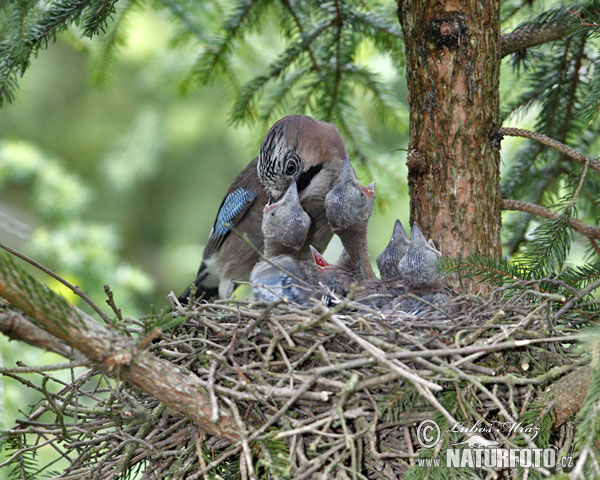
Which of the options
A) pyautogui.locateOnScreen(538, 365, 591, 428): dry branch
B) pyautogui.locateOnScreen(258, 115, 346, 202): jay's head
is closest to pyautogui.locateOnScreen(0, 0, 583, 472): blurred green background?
pyautogui.locateOnScreen(258, 115, 346, 202): jay's head

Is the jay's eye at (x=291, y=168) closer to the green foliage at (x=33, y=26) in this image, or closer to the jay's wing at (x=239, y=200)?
the jay's wing at (x=239, y=200)

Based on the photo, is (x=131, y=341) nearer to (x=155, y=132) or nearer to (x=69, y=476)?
(x=69, y=476)

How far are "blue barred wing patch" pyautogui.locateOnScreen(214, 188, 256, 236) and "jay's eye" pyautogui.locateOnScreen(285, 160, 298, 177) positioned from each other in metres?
0.43

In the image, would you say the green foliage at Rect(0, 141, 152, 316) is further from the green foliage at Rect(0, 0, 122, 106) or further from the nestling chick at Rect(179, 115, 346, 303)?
the green foliage at Rect(0, 0, 122, 106)

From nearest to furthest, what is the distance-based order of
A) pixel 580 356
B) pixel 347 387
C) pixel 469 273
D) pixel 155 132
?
pixel 347 387
pixel 580 356
pixel 469 273
pixel 155 132

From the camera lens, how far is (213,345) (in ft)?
6.91

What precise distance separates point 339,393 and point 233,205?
211 cm

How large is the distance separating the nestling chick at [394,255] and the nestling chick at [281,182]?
68cm

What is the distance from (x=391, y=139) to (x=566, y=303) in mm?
4190

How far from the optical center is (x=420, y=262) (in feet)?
8.21

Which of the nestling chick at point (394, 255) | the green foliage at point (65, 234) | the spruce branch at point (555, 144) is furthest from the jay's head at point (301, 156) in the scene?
the green foliage at point (65, 234)

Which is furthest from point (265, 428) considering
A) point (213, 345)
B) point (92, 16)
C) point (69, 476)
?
point (92, 16)

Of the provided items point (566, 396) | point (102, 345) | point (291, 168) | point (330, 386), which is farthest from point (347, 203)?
point (102, 345)

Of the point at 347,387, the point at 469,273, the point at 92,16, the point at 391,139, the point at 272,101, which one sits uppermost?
the point at 391,139
